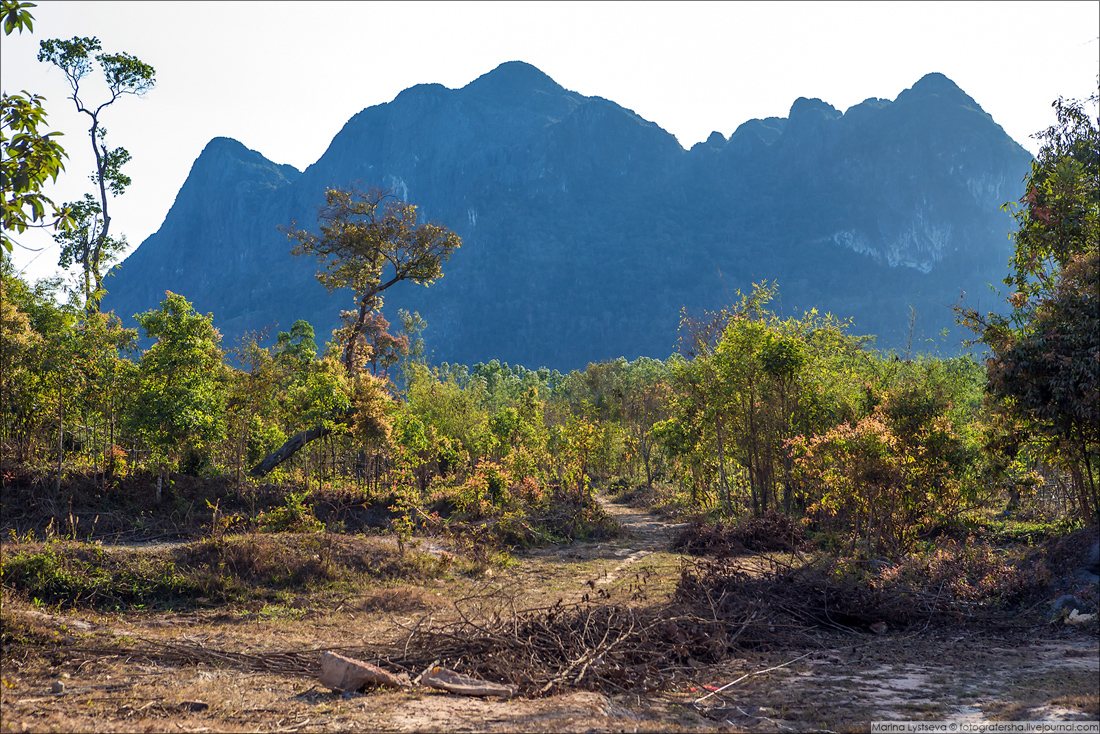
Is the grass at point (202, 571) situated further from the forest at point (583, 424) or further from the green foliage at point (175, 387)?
the green foliage at point (175, 387)

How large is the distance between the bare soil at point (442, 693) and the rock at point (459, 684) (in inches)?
3.7

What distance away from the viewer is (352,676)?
519 cm

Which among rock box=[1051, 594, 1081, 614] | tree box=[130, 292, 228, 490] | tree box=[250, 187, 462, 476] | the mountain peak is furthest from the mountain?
rock box=[1051, 594, 1081, 614]

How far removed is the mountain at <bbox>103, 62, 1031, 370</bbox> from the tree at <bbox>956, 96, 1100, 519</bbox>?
5546 inches

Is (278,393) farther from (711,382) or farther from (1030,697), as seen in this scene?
(1030,697)

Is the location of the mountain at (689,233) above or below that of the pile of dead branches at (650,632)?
above

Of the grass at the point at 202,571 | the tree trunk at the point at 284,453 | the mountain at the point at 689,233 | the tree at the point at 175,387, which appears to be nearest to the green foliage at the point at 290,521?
the grass at the point at 202,571

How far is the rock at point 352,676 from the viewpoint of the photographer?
5184 mm

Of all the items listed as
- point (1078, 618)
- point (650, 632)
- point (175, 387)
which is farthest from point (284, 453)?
point (1078, 618)

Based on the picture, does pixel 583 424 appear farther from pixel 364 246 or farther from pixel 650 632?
pixel 650 632

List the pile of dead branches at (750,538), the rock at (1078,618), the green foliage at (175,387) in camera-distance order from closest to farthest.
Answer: the rock at (1078,618), the green foliage at (175,387), the pile of dead branches at (750,538)

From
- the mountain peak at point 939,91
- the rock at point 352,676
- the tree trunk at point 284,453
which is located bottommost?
the rock at point 352,676

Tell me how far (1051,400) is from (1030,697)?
5.34 meters

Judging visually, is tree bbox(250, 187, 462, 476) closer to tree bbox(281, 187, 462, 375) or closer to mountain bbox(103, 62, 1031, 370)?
tree bbox(281, 187, 462, 375)
